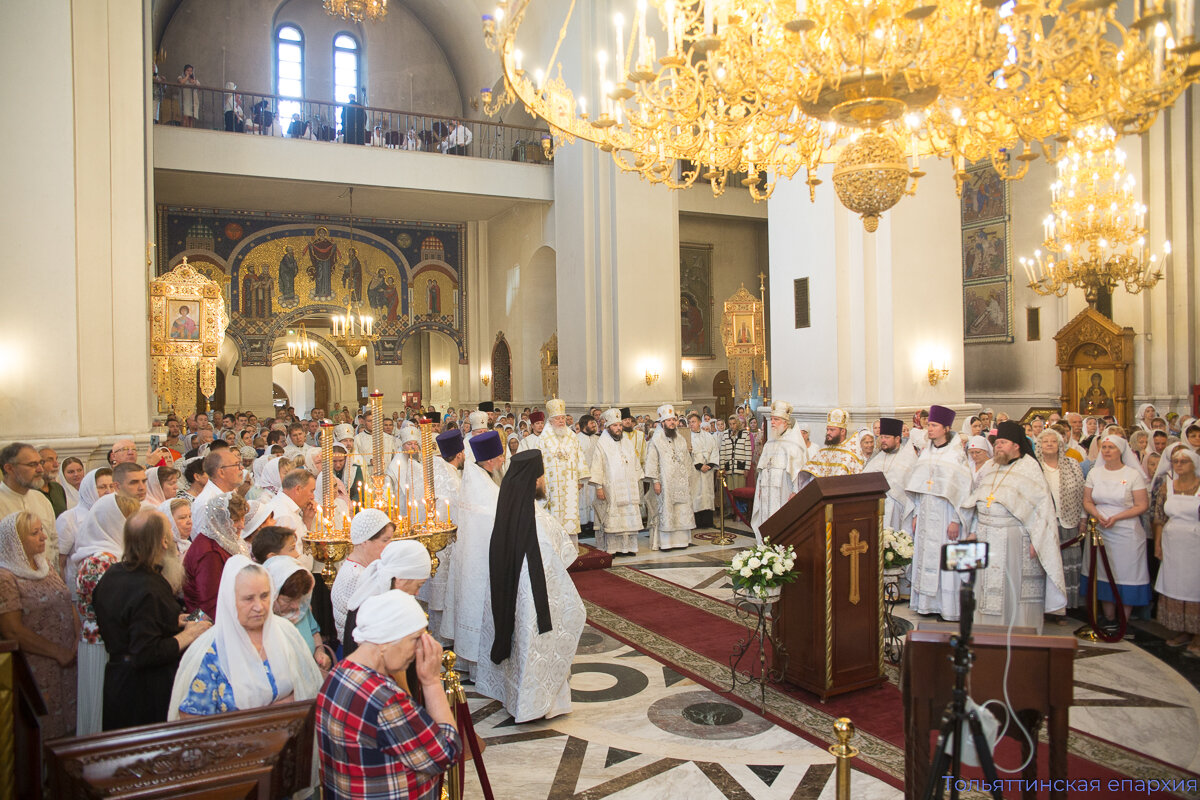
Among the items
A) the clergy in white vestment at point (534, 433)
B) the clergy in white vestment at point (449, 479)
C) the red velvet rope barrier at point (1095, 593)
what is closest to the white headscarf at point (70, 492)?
the clergy in white vestment at point (449, 479)

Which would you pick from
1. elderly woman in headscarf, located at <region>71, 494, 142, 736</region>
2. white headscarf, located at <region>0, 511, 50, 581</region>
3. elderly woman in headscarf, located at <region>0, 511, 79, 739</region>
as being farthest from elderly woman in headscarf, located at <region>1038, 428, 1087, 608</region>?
white headscarf, located at <region>0, 511, 50, 581</region>

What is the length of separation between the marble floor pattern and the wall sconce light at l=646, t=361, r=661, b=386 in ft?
34.2

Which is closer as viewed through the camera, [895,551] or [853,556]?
[853,556]

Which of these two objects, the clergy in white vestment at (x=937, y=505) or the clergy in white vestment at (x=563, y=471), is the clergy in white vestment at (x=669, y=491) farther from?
the clergy in white vestment at (x=937, y=505)

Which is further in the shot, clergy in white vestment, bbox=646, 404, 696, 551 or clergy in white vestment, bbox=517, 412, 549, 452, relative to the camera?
clergy in white vestment, bbox=646, 404, 696, 551

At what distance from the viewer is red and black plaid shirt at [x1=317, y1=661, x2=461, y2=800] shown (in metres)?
2.41

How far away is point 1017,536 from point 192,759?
5.82 metres

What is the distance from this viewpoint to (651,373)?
16312 mm

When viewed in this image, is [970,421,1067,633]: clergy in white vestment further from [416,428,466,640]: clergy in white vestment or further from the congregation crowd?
[416,428,466,640]: clergy in white vestment

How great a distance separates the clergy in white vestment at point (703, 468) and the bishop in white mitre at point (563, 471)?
2765mm

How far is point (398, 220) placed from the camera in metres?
21.2

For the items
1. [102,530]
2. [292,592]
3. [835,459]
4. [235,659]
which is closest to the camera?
[235,659]

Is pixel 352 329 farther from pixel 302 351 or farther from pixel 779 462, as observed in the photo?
pixel 779 462

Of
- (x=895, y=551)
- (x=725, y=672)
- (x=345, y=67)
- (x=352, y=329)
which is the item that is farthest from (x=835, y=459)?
(x=345, y=67)
